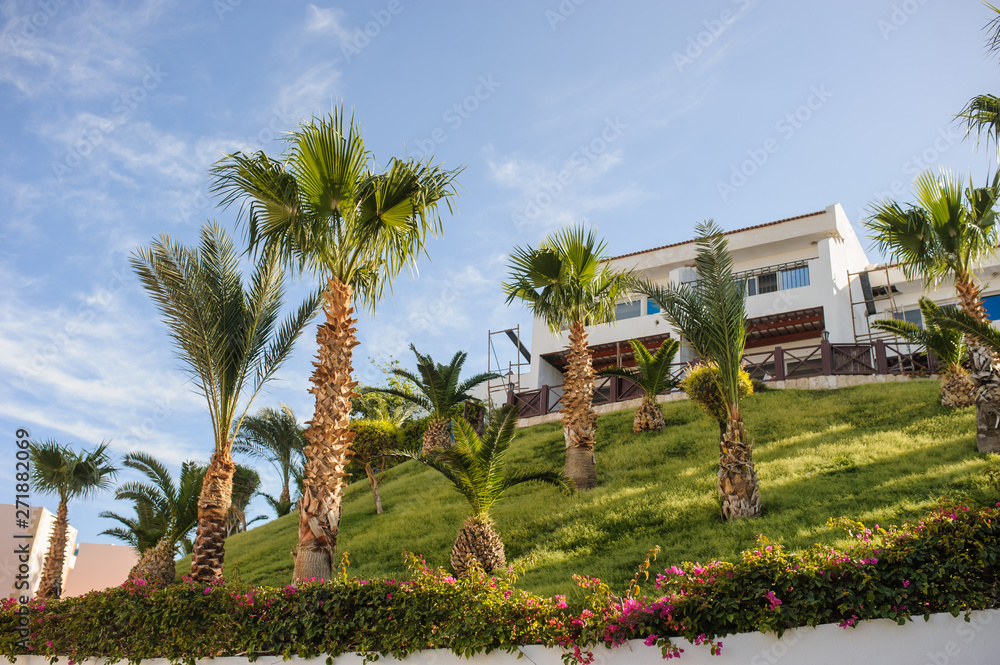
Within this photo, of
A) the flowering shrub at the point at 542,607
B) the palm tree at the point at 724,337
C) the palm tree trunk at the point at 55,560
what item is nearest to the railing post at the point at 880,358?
the palm tree at the point at 724,337

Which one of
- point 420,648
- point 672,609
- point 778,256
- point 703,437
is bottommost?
point 420,648

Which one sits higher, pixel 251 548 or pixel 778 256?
pixel 778 256

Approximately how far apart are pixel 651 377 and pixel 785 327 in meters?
11.7

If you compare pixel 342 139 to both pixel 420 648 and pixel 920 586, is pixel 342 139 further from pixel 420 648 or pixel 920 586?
pixel 920 586

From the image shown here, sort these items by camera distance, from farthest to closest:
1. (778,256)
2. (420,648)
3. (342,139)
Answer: (778,256), (342,139), (420,648)

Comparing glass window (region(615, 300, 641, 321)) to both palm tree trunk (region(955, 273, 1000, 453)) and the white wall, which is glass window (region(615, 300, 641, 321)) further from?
the white wall

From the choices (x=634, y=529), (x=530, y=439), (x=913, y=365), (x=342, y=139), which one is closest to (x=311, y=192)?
(x=342, y=139)

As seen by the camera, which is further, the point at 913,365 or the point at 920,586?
the point at 913,365

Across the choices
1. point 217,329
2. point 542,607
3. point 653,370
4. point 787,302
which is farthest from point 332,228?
point 787,302

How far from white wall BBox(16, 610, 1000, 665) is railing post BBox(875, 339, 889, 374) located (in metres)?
15.9

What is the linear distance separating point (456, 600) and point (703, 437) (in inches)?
425

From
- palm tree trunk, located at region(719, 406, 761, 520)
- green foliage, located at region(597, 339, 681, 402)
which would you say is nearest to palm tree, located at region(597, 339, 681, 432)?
green foliage, located at region(597, 339, 681, 402)

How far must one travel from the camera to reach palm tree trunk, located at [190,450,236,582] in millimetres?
10336

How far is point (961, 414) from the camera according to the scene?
14.6 meters
